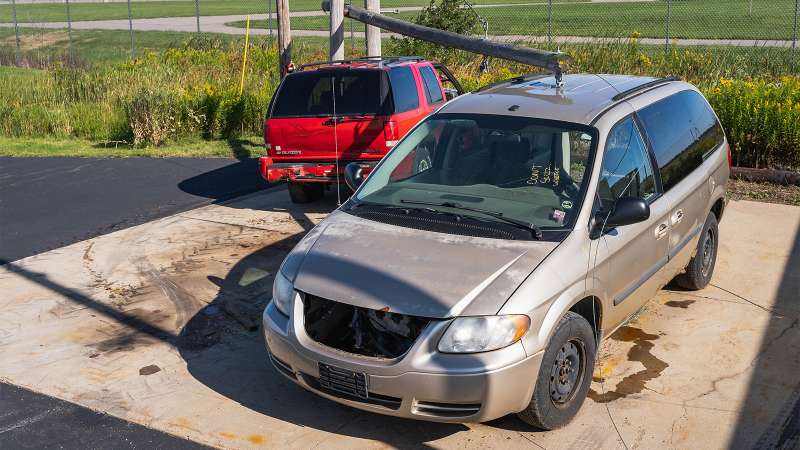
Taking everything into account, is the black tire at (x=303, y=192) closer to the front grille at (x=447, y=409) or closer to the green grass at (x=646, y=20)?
the front grille at (x=447, y=409)

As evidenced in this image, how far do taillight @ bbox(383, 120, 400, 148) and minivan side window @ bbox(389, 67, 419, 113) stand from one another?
0.18 meters

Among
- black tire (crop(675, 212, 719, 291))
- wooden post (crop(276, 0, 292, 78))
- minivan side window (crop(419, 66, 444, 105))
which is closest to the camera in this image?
black tire (crop(675, 212, 719, 291))

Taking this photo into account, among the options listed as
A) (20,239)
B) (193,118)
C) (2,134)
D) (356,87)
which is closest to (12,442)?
(20,239)

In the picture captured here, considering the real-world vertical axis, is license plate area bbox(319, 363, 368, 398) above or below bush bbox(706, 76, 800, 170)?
below

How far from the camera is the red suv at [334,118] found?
9984mm

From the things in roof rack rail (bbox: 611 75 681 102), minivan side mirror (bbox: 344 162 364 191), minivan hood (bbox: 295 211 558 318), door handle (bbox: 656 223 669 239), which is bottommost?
door handle (bbox: 656 223 669 239)

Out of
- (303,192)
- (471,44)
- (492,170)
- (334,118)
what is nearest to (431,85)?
(471,44)

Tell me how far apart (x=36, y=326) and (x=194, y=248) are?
2248mm

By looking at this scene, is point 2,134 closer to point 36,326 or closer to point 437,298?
point 36,326

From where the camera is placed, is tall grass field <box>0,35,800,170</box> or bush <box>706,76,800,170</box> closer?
bush <box>706,76,800,170</box>

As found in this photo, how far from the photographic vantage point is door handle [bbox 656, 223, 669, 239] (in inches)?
240

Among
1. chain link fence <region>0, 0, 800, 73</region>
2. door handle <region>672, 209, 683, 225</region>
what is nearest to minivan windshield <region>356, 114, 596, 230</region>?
door handle <region>672, 209, 683, 225</region>

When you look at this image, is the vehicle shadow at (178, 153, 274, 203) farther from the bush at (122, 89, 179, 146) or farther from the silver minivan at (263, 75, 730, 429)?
the silver minivan at (263, 75, 730, 429)

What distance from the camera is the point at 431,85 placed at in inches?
437
